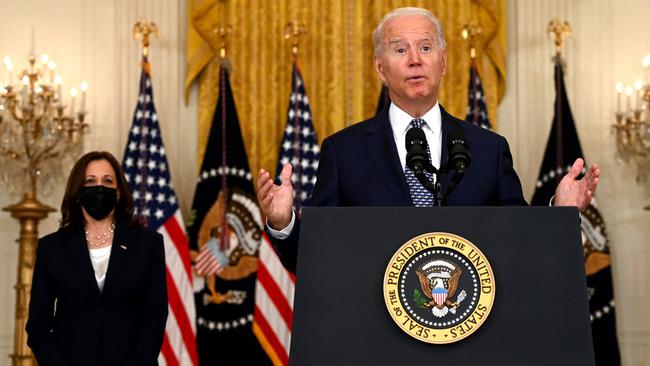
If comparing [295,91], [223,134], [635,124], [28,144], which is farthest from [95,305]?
[635,124]

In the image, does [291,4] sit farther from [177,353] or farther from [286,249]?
[286,249]

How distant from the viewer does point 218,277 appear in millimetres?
8461

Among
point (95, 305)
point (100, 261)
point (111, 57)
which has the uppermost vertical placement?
point (111, 57)

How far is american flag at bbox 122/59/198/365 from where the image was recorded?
8047mm

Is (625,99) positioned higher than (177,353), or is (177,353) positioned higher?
(625,99)

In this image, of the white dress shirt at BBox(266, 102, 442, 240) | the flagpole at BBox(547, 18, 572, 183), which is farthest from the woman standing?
the flagpole at BBox(547, 18, 572, 183)

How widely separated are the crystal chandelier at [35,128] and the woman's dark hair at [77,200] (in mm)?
2748

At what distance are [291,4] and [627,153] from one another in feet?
10.4

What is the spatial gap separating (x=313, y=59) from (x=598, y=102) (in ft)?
8.22

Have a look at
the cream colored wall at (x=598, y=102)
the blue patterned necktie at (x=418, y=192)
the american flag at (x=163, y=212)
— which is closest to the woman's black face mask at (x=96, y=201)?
the blue patterned necktie at (x=418, y=192)

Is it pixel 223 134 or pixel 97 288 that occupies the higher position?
pixel 223 134

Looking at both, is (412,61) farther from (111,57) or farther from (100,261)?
(111,57)

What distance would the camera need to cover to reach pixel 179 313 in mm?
8055

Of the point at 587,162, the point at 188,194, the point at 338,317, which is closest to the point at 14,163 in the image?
the point at 188,194
